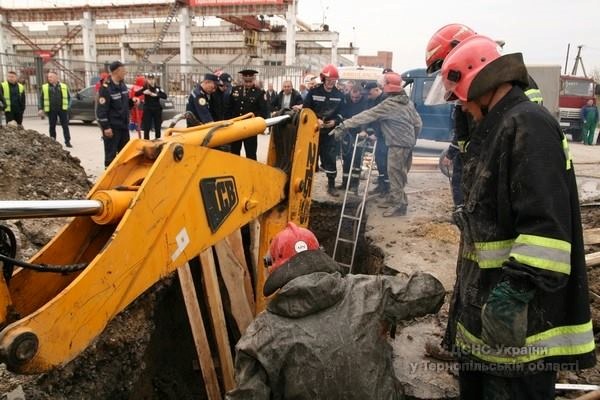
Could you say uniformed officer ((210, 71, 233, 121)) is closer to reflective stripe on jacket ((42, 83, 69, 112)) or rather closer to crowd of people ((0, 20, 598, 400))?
reflective stripe on jacket ((42, 83, 69, 112))

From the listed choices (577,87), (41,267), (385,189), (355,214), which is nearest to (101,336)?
(41,267)

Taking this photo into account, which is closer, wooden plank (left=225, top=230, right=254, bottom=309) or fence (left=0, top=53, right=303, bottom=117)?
wooden plank (left=225, top=230, right=254, bottom=309)

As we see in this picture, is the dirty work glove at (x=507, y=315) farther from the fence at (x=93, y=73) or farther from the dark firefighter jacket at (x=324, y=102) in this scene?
the fence at (x=93, y=73)

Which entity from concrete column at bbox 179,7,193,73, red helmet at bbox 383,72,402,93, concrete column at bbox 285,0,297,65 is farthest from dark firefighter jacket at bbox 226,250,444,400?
concrete column at bbox 179,7,193,73

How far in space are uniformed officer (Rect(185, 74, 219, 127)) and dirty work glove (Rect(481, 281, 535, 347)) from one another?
629cm

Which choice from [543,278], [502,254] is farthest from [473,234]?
[543,278]

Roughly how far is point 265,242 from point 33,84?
17458mm

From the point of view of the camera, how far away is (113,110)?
8.03 metres

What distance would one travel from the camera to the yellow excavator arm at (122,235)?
1678mm

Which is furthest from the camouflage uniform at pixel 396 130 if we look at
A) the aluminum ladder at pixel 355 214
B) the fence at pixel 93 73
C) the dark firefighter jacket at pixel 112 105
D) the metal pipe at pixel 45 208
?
the fence at pixel 93 73

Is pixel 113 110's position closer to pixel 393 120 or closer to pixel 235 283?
pixel 393 120

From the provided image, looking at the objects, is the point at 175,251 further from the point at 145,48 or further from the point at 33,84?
the point at 145,48

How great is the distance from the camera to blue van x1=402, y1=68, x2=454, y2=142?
12.9m

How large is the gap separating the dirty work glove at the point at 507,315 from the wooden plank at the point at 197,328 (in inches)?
106
